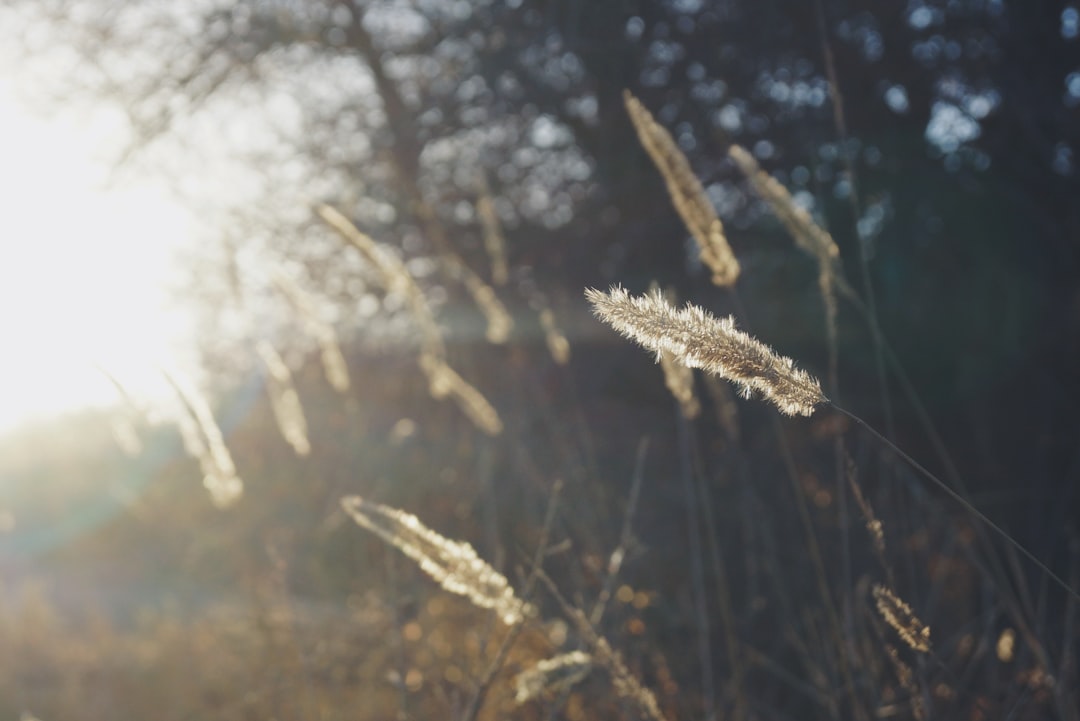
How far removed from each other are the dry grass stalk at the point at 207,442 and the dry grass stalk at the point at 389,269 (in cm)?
49

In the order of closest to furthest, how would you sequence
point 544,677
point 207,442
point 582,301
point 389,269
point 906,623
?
point 906,623, point 544,677, point 207,442, point 389,269, point 582,301

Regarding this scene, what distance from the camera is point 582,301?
15.4 ft

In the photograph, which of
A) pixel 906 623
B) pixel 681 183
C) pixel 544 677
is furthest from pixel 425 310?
pixel 906 623

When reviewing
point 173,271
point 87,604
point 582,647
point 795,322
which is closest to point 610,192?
point 795,322

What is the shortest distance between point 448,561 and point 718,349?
59 centimetres

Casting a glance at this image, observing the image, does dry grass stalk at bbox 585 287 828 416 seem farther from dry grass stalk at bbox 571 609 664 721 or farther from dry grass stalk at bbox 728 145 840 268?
dry grass stalk at bbox 728 145 840 268

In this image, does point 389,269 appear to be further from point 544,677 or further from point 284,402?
point 544,677

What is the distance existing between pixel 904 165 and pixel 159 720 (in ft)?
12.3

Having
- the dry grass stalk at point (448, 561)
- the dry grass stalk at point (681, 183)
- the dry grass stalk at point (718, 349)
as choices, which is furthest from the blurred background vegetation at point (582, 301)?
the dry grass stalk at point (718, 349)

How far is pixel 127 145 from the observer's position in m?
5.18

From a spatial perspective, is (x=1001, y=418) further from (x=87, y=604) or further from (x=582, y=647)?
(x=87, y=604)

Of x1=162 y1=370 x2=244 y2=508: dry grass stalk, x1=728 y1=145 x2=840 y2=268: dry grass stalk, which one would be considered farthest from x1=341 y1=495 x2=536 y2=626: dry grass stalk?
x1=728 y1=145 x2=840 y2=268: dry grass stalk

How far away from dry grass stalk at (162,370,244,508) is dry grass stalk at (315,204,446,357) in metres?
0.49

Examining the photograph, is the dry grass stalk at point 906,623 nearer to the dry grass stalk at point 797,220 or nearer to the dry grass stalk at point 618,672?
the dry grass stalk at point 618,672
